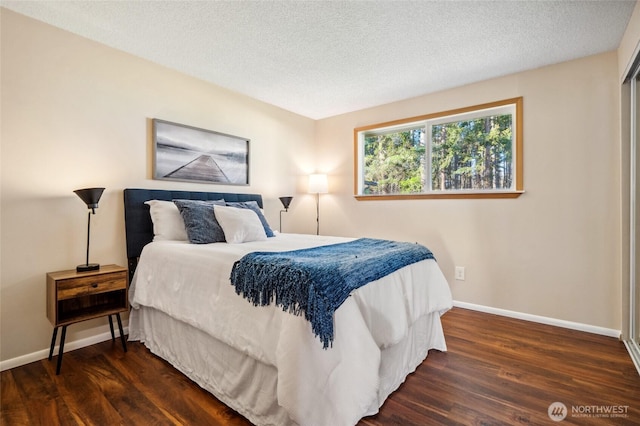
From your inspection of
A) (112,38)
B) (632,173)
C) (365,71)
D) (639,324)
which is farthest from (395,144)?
(112,38)

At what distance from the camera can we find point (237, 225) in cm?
261

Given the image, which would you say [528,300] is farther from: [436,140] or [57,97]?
[57,97]

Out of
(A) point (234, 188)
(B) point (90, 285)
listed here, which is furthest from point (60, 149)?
(A) point (234, 188)

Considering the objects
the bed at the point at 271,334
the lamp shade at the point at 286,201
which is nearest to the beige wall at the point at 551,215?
the bed at the point at 271,334

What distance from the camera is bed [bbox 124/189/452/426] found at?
1.33m

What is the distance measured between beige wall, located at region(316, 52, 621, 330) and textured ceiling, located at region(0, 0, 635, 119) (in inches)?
9.8

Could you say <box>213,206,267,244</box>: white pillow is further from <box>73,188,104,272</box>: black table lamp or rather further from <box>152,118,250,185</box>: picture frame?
<box>73,188,104,272</box>: black table lamp

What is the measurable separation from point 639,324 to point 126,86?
173 inches

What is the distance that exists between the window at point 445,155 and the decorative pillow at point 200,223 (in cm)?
208

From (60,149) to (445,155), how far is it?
11.7 ft

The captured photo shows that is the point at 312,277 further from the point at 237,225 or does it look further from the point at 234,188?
the point at 234,188

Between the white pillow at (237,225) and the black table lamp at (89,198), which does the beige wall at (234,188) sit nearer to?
the black table lamp at (89,198)

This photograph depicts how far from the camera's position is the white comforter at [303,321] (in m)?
1.32

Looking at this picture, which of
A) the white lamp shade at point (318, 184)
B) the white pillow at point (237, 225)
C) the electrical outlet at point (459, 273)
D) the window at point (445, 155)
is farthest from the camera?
the white lamp shade at point (318, 184)
